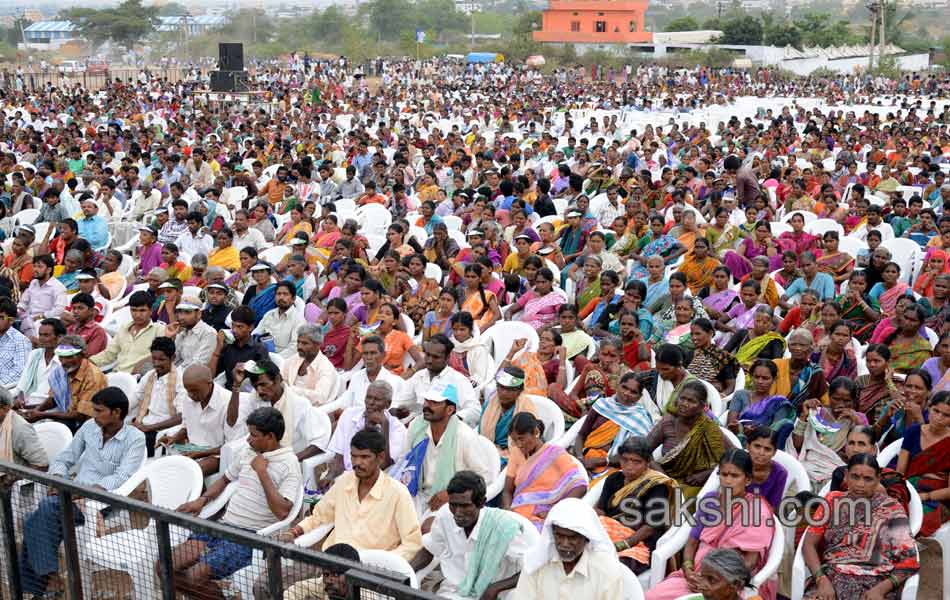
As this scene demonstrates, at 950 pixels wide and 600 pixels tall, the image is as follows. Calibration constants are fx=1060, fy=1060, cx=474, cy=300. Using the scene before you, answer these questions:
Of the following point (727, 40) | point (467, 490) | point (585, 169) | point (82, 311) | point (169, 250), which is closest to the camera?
point (467, 490)

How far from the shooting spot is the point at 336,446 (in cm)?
530

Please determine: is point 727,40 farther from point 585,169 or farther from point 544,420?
point 544,420

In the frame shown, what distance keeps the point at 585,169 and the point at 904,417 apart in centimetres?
913

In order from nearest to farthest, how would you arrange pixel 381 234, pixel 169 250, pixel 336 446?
pixel 336 446, pixel 169 250, pixel 381 234

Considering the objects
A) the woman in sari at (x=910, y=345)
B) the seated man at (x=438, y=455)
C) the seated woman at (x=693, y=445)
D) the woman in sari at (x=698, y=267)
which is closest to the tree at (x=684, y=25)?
the woman in sari at (x=698, y=267)

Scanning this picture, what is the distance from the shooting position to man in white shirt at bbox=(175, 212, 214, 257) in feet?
31.4

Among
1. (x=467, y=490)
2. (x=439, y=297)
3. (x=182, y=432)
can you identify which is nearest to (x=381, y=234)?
(x=439, y=297)

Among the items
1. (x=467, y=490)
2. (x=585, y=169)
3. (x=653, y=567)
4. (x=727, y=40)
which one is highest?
(x=727, y=40)

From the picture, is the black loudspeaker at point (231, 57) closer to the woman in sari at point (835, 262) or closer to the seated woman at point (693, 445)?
the woman in sari at point (835, 262)

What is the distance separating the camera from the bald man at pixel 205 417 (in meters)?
5.42

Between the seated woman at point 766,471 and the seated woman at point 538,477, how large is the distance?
0.71 metres

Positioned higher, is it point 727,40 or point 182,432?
point 727,40

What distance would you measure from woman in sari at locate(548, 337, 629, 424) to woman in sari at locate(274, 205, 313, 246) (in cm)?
486

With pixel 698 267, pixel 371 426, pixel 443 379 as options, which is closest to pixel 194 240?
pixel 698 267
